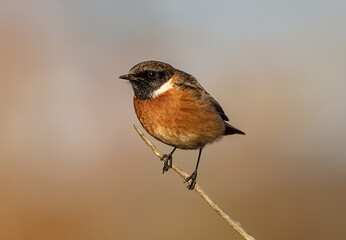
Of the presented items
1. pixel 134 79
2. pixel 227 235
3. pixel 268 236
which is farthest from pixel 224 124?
pixel 268 236

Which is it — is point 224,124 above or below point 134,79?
below

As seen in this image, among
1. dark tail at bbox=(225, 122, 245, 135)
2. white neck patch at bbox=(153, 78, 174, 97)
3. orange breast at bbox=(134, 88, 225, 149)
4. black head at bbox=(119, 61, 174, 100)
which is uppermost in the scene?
black head at bbox=(119, 61, 174, 100)

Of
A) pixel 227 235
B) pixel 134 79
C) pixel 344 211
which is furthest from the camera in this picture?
pixel 344 211

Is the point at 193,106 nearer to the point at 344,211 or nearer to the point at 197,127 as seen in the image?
the point at 197,127

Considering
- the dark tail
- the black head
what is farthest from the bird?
the dark tail

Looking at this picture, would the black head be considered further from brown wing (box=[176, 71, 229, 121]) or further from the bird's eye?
brown wing (box=[176, 71, 229, 121])

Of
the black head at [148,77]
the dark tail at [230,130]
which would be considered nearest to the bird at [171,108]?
the black head at [148,77]

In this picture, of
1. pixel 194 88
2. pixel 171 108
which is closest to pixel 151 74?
pixel 171 108
